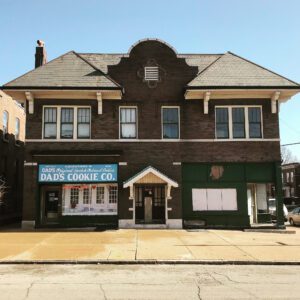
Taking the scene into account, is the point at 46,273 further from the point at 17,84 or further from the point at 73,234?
the point at 17,84

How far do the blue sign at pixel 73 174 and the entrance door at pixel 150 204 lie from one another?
1907 millimetres

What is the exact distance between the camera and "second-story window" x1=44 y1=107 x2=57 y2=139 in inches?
834

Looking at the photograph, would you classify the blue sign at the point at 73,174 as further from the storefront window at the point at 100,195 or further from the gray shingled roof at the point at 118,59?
the gray shingled roof at the point at 118,59

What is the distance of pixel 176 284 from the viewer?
914 centimetres

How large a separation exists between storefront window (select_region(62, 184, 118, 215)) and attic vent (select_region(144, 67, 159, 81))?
6418 mm

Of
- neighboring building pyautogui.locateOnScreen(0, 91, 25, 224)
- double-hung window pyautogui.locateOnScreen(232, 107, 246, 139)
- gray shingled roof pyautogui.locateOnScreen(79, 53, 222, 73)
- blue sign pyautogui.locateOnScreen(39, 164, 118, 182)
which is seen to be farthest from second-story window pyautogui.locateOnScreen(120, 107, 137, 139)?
neighboring building pyautogui.locateOnScreen(0, 91, 25, 224)

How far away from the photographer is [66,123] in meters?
21.2

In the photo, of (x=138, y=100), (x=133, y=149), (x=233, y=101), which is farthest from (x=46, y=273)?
(x=233, y=101)

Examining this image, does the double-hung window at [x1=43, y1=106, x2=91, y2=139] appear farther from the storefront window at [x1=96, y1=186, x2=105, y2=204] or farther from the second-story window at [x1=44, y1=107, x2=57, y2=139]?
the storefront window at [x1=96, y1=186, x2=105, y2=204]

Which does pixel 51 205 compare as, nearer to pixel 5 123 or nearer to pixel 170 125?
pixel 170 125

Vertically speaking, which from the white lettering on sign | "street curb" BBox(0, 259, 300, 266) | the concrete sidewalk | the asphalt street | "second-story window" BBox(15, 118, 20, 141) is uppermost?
"second-story window" BBox(15, 118, 20, 141)

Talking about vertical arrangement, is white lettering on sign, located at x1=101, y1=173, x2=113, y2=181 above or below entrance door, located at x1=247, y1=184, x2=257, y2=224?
above

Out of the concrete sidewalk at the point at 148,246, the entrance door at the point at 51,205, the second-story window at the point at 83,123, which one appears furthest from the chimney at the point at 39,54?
the concrete sidewalk at the point at 148,246

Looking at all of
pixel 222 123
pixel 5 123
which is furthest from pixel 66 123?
pixel 222 123
